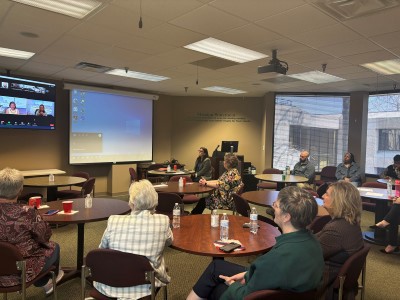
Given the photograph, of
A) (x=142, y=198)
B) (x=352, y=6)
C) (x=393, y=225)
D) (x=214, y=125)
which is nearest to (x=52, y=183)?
(x=142, y=198)

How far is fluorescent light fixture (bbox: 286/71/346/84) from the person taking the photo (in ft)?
20.2

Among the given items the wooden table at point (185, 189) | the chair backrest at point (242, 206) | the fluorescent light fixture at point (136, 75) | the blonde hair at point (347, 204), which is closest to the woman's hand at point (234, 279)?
the blonde hair at point (347, 204)

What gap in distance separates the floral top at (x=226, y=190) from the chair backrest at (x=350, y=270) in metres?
2.31

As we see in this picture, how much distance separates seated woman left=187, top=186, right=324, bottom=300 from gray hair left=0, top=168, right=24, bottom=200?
1702 mm

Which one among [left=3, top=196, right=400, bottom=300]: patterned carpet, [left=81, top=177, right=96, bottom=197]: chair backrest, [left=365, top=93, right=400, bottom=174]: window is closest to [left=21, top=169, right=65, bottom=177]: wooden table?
[left=81, top=177, right=96, bottom=197]: chair backrest

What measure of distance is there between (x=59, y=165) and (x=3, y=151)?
1.21m

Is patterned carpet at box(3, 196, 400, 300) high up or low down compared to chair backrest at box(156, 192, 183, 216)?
down

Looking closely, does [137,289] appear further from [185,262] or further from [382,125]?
[382,125]

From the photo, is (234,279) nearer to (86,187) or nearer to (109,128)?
(86,187)

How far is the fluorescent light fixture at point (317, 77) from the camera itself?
6164mm

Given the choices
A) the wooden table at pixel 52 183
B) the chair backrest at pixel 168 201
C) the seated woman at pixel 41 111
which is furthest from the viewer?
the seated woman at pixel 41 111

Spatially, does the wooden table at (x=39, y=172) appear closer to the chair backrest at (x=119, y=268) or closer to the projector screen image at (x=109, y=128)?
the projector screen image at (x=109, y=128)

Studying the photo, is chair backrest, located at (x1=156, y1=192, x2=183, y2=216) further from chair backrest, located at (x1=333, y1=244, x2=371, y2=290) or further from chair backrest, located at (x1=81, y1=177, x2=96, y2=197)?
chair backrest, located at (x1=333, y1=244, x2=371, y2=290)

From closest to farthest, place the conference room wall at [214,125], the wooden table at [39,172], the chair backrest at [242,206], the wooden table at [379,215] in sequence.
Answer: the chair backrest at [242,206], the wooden table at [379,215], the wooden table at [39,172], the conference room wall at [214,125]
